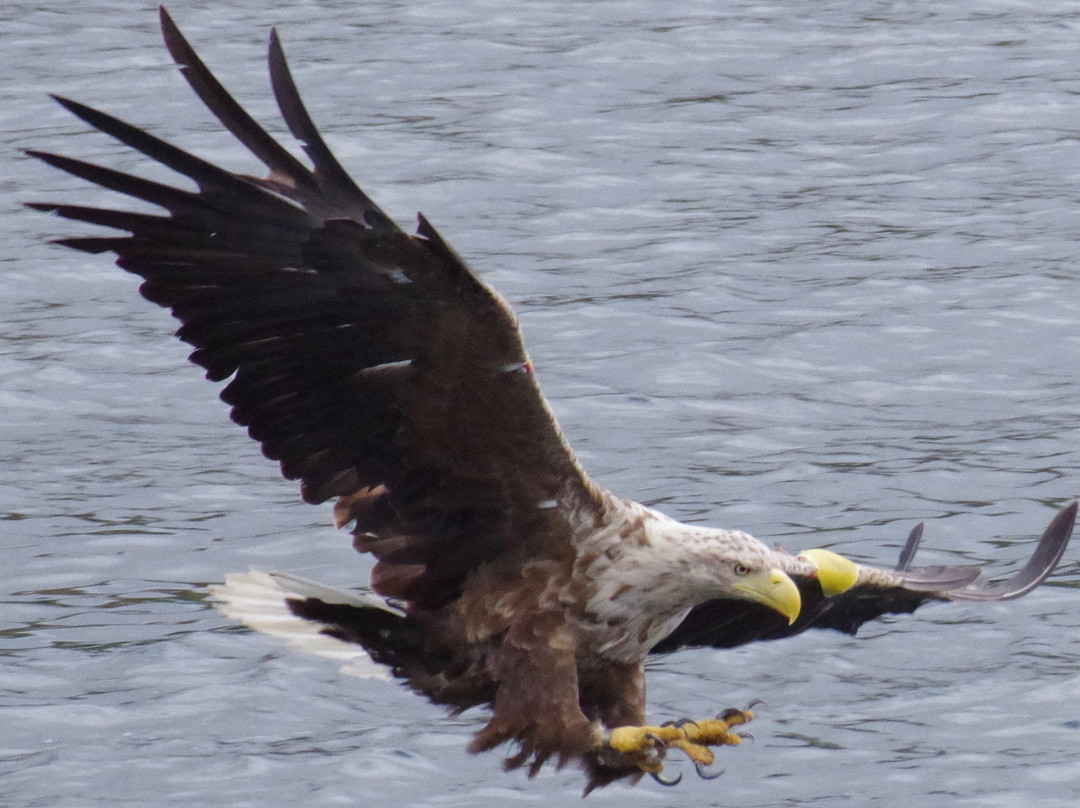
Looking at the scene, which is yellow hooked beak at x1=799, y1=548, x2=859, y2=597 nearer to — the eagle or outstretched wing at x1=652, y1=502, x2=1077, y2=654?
the eagle

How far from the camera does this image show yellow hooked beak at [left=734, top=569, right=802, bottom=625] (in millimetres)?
6363

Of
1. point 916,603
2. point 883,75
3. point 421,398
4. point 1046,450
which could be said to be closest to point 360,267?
point 421,398

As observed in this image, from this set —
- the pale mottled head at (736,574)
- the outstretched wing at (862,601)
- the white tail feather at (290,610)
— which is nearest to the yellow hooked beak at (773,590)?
the pale mottled head at (736,574)

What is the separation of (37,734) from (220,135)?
6738mm

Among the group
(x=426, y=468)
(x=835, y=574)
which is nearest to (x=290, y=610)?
(x=426, y=468)

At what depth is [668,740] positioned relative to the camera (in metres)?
6.20

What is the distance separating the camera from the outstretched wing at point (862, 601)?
6.97m

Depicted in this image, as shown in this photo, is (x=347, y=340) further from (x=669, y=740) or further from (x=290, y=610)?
(x=669, y=740)

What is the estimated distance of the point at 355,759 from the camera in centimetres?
782

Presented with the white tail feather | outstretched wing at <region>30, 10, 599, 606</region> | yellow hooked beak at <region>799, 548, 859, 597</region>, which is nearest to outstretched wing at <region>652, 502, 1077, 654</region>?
yellow hooked beak at <region>799, 548, 859, 597</region>

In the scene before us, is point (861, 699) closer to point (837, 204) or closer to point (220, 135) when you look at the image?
point (837, 204)

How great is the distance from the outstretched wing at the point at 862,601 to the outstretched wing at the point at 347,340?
95 cm

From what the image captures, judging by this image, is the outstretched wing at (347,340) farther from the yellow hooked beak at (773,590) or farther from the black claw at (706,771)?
the black claw at (706,771)

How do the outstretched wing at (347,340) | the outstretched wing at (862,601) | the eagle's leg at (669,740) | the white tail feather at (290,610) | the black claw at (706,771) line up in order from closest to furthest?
the outstretched wing at (347,340) → the eagle's leg at (669,740) → the black claw at (706,771) → the white tail feather at (290,610) → the outstretched wing at (862,601)
